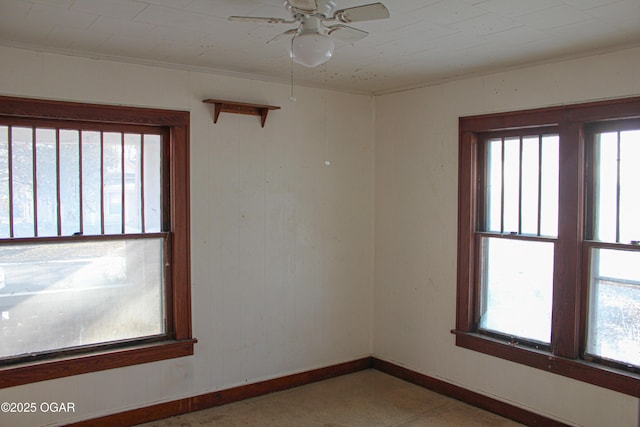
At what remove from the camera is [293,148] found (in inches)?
176

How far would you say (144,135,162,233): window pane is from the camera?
386cm

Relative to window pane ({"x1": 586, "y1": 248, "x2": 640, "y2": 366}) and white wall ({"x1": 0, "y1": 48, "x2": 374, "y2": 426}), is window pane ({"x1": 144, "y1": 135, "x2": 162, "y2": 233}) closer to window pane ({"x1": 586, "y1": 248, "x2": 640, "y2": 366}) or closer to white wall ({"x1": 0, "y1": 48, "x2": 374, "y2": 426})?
white wall ({"x1": 0, "y1": 48, "x2": 374, "y2": 426})

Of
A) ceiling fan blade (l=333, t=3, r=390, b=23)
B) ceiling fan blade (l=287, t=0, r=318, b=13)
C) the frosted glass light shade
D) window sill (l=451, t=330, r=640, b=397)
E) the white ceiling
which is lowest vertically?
window sill (l=451, t=330, r=640, b=397)

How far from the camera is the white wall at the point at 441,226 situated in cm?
341

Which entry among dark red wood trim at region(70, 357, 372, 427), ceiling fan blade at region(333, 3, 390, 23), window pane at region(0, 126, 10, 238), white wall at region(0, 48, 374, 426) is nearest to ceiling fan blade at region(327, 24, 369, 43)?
ceiling fan blade at region(333, 3, 390, 23)

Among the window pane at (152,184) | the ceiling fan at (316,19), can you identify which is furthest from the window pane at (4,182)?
the ceiling fan at (316,19)

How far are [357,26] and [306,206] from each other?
1960mm

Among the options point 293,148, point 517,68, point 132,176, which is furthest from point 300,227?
point 517,68

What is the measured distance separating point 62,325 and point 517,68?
3696mm

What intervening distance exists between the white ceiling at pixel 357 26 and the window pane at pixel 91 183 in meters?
0.59

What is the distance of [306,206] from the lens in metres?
4.58

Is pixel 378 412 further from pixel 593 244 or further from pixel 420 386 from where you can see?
pixel 593 244

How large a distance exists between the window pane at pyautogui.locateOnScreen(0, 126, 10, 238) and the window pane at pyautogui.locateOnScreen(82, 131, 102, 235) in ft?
1.49

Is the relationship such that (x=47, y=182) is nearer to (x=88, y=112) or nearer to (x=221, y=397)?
(x=88, y=112)
